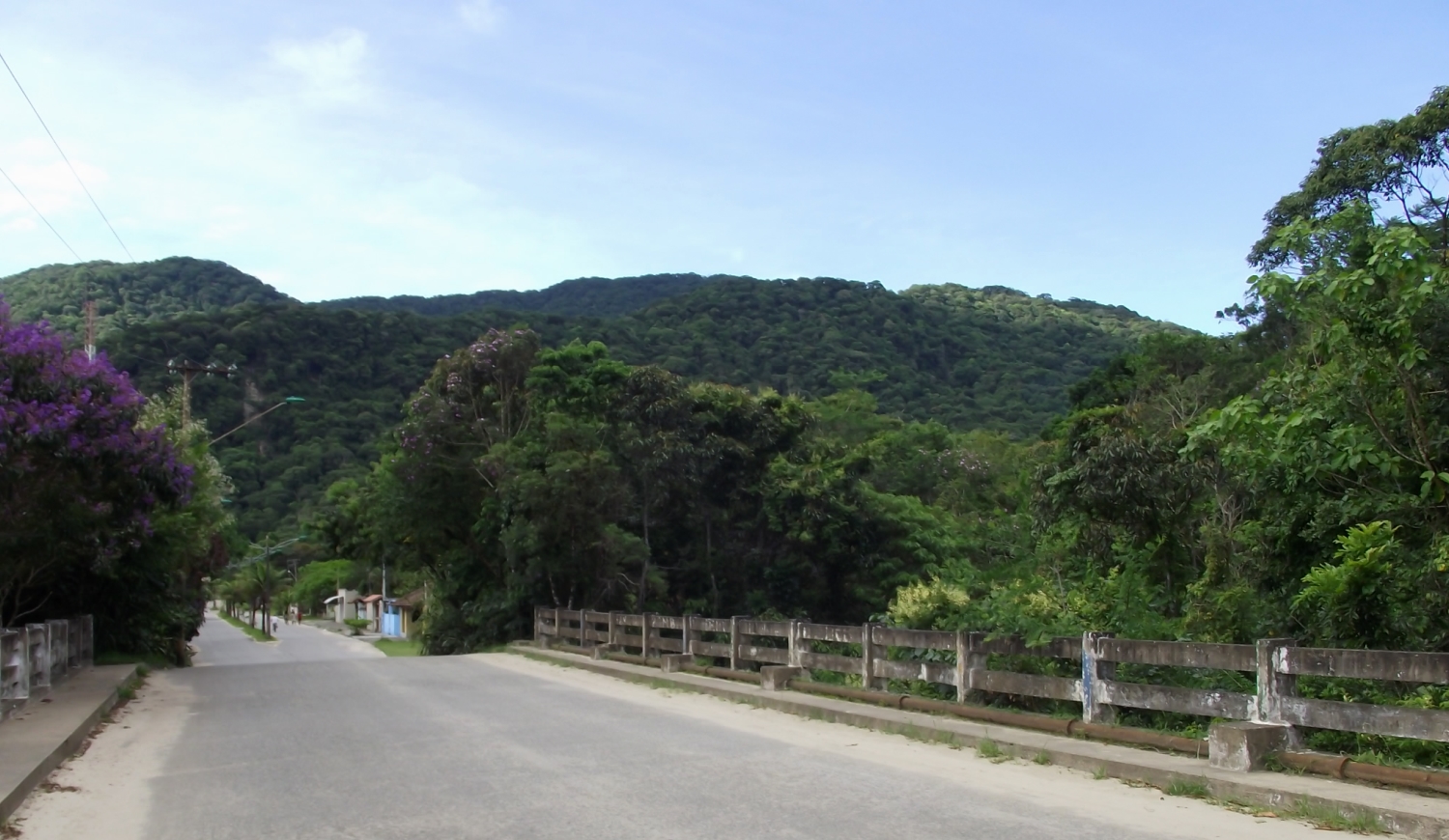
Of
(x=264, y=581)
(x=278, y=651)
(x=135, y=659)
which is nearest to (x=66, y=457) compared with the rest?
(x=135, y=659)

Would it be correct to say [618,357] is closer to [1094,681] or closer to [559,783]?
[1094,681]

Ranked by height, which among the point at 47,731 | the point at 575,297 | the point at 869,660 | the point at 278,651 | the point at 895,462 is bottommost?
the point at 278,651

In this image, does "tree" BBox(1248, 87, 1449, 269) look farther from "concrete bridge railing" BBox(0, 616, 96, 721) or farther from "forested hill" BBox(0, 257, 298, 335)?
"forested hill" BBox(0, 257, 298, 335)

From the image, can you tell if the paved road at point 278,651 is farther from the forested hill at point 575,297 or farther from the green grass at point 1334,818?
the forested hill at point 575,297

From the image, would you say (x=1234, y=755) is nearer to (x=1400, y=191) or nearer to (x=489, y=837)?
(x=489, y=837)

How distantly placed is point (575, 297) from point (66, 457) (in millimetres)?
144908

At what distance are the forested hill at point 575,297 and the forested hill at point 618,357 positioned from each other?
3899cm

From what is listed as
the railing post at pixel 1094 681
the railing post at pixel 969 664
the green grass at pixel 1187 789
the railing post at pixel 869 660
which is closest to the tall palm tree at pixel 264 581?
the railing post at pixel 869 660

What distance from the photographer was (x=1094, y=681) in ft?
34.7

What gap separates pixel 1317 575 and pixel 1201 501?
12.6 metres

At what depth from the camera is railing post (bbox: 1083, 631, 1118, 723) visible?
10516mm

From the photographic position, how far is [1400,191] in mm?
31875

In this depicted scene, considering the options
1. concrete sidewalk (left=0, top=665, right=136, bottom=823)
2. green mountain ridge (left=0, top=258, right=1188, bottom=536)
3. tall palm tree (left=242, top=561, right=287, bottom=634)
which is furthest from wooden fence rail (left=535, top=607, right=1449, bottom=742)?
tall palm tree (left=242, top=561, right=287, bottom=634)

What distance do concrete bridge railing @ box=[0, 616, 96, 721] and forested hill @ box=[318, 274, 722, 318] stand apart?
12186 cm
